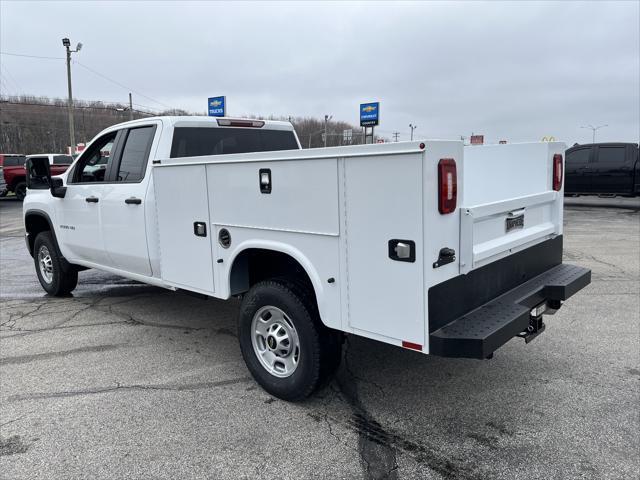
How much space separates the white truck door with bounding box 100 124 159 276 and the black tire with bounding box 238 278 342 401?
161cm

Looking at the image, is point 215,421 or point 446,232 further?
point 215,421

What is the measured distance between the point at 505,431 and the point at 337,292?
1.37 m

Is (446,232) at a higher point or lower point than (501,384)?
higher

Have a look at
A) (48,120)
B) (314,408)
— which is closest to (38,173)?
(314,408)

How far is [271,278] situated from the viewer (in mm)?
3818

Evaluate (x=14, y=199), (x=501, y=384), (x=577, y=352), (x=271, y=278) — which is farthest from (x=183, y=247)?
(x=14, y=199)

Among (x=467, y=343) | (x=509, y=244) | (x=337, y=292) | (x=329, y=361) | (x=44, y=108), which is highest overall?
(x=44, y=108)

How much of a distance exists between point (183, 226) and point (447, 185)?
2.34 m

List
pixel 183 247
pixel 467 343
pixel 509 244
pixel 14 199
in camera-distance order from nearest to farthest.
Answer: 1. pixel 467 343
2. pixel 509 244
3. pixel 183 247
4. pixel 14 199

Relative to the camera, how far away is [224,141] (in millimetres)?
5293

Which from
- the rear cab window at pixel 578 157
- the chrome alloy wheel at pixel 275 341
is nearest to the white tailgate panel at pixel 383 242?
the chrome alloy wheel at pixel 275 341

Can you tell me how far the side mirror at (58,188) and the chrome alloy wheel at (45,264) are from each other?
1106 mm

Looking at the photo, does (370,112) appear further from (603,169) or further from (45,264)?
(45,264)

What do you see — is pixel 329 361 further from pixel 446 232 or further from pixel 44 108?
pixel 44 108
